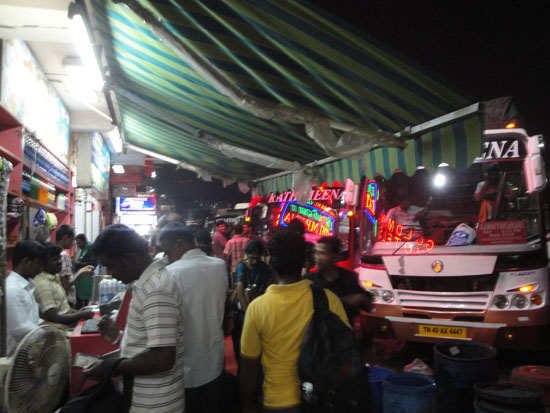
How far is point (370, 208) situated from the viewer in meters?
7.46

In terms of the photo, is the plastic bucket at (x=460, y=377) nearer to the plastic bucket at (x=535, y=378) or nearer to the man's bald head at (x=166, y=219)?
the plastic bucket at (x=535, y=378)

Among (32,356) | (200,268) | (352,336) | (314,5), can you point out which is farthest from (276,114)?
(32,356)

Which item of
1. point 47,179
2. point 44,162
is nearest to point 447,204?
point 44,162

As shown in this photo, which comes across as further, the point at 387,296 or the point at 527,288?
the point at 387,296

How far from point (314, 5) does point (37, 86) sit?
6345 mm

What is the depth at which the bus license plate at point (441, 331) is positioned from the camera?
18.4ft

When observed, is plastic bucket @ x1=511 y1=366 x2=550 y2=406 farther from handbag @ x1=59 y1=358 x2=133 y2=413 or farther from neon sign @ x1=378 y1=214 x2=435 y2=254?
handbag @ x1=59 y1=358 x2=133 y2=413

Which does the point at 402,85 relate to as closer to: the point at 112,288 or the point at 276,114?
the point at 276,114

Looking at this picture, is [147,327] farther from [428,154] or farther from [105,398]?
[428,154]

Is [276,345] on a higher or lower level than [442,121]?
lower

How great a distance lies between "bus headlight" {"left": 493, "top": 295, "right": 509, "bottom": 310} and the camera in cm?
545

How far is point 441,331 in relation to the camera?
5723 millimetres

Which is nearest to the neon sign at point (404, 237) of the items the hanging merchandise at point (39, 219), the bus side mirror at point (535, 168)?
the bus side mirror at point (535, 168)

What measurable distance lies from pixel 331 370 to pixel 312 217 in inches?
327
